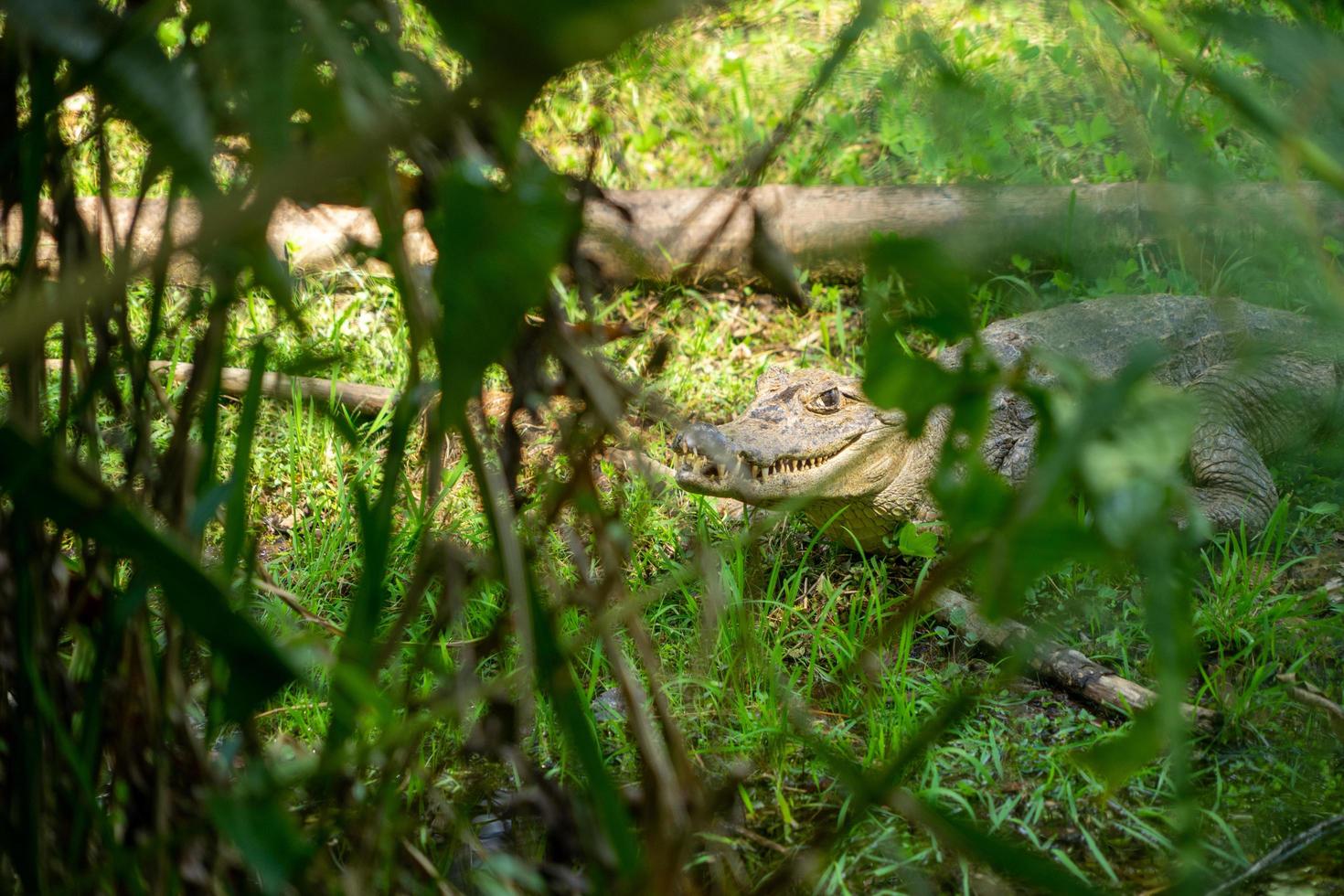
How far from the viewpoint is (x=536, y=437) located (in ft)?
12.2

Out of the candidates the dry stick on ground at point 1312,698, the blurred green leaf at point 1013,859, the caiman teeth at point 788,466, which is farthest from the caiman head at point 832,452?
the blurred green leaf at point 1013,859

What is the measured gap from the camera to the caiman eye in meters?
3.81

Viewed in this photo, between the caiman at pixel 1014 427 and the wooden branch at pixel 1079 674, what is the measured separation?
0.62 meters

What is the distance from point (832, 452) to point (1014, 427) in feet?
2.22

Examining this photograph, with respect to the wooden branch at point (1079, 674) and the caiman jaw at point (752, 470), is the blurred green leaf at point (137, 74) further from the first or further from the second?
the caiman jaw at point (752, 470)

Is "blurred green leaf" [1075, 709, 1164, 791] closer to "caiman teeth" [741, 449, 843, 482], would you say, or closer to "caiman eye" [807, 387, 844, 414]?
"caiman teeth" [741, 449, 843, 482]

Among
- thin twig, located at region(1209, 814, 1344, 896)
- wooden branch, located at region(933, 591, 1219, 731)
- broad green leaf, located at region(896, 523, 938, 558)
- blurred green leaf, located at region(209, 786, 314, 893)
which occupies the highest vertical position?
blurred green leaf, located at region(209, 786, 314, 893)

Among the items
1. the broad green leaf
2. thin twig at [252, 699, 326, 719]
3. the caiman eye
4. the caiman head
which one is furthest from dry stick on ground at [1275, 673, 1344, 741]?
thin twig at [252, 699, 326, 719]

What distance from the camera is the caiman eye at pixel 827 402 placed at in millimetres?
3812

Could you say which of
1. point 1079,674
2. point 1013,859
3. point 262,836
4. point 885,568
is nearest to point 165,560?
point 262,836

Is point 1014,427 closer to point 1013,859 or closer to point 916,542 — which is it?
point 916,542

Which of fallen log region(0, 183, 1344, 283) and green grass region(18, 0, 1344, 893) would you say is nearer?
fallen log region(0, 183, 1344, 283)

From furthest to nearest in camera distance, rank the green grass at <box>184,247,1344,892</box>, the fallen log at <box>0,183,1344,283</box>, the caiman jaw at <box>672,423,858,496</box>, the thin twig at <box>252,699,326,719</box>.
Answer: the caiman jaw at <box>672,423,858,496</box> < the thin twig at <box>252,699,326,719</box> < the green grass at <box>184,247,1344,892</box> < the fallen log at <box>0,183,1344,283</box>

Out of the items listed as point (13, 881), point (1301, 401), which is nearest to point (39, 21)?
point (13, 881)
